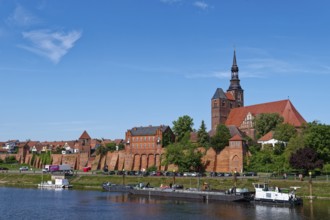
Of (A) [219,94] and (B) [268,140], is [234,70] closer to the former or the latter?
(A) [219,94]

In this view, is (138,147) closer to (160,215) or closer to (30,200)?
(30,200)

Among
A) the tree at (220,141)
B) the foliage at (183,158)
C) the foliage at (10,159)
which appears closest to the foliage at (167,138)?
the foliage at (183,158)

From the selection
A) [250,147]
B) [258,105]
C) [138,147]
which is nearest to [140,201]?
[250,147]

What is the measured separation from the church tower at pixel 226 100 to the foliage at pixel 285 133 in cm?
3278

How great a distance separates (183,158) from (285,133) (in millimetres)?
21693

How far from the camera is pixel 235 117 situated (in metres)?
119

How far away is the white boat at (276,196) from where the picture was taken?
53672 mm

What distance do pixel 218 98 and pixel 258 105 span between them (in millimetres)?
13463

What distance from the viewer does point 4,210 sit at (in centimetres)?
5147

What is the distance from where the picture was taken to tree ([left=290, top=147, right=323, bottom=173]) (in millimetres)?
65312

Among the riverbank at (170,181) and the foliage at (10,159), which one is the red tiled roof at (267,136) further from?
the foliage at (10,159)

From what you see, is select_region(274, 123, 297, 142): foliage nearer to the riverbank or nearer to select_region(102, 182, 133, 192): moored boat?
the riverbank

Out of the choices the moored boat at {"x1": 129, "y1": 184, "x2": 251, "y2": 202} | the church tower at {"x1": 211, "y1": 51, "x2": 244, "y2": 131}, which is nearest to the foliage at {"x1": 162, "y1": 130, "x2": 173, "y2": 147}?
the church tower at {"x1": 211, "y1": 51, "x2": 244, "y2": 131}

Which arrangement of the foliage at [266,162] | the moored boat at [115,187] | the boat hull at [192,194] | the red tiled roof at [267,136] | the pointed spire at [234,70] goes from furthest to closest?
the pointed spire at [234,70], the red tiled roof at [267,136], the foliage at [266,162], the moored boat at [115,187], the boat hull at [192,194]
